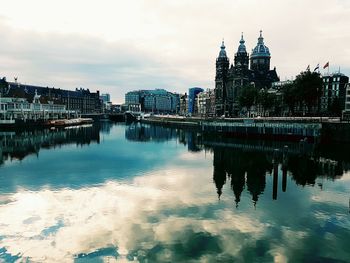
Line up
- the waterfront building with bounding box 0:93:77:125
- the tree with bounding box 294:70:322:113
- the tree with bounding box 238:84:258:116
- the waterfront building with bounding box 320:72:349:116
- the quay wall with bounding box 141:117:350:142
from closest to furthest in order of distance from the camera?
the quay wall with bounding box 141:117:350:142, the tree with bounding box 294:70:322:113, the waterfront building with bounding box 320:72:349:116, the waterfront building with bounding box 0:93:77:125, the tree with bounding box 238:84:258:116

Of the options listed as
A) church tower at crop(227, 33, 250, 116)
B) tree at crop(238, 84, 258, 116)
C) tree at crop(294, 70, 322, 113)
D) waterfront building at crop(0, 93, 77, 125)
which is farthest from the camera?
church tower at crop(227, 33, 250, 116)

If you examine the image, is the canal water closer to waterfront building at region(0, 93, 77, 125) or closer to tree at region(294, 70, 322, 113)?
tree at region(294, 70, 322, 113)

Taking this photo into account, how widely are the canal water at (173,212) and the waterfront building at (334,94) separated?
83.3 m

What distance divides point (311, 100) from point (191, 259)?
102 meters

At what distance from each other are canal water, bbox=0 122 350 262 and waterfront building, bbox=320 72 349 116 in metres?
83.3

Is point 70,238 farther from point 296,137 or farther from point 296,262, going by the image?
point 296,137

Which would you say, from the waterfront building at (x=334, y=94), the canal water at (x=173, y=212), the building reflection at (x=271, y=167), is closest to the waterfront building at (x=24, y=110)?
the canal water at (x=173, y=212)

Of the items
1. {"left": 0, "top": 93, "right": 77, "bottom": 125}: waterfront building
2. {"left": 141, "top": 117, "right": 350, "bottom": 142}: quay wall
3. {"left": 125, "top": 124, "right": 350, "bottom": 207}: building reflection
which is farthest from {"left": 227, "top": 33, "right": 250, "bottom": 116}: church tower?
{"left": 125, "top": 124, "right": 350, "bottom": 207}: building reflection

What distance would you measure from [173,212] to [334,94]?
128898mm

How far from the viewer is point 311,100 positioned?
110 meters

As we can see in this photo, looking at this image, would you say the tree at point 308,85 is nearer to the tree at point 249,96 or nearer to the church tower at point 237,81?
the tree at point 249,96

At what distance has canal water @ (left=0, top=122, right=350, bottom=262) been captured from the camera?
2205cm

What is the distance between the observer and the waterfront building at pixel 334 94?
12950 centimetres

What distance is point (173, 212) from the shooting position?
98.5 feet
